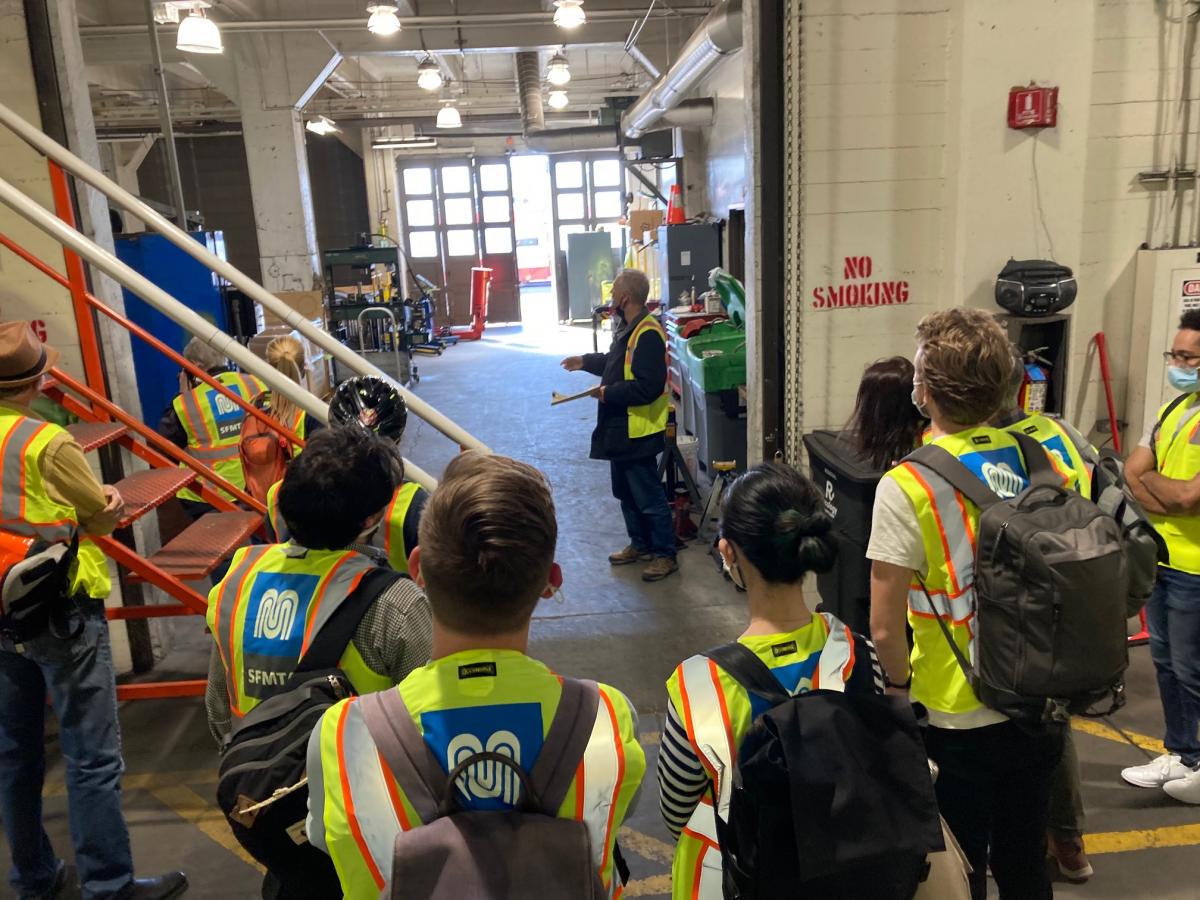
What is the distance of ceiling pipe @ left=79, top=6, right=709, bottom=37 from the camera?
31.1ft

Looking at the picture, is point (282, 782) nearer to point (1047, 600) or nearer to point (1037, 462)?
point (1047, 600)

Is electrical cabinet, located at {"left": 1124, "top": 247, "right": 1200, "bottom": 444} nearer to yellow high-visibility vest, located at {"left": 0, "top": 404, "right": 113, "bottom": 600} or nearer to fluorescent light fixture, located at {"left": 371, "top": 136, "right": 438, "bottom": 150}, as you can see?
yellow high-visibility vest, located at {"left": 0, "top": 404, "right": 113, "bottom": 600}

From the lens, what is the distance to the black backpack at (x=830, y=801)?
4.59 ft

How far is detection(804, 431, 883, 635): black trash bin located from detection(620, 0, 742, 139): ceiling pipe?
394 cm

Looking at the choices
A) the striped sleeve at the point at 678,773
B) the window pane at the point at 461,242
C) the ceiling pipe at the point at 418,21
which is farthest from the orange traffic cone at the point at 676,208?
the striped sleeve at the point at 678,773

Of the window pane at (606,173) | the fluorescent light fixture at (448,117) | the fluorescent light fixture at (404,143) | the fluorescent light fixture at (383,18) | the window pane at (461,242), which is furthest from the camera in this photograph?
the window pane at (606,173)

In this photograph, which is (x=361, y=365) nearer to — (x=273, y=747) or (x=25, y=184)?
(x=273, y=747)

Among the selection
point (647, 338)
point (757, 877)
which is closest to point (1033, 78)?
point (647, 338)

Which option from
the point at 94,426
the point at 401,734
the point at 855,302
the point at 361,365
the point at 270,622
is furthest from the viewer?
the point at 855,302

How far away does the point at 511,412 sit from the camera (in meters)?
10.2

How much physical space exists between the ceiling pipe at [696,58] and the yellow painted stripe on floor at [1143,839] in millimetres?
5373

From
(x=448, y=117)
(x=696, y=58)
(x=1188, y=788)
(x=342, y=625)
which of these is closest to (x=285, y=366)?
(x=342, y=625)

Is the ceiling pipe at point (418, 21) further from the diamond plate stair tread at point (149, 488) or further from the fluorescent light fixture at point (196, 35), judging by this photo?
the diamond plate stair tread at point (149, 488)

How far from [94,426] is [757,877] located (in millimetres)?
3161
